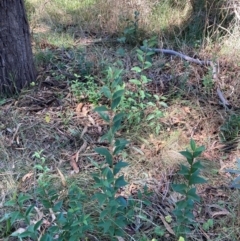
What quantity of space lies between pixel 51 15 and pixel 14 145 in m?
2.40

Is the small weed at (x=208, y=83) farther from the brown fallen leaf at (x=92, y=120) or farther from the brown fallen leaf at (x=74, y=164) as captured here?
→ the brown fallen leaf at (x=74, y=164)

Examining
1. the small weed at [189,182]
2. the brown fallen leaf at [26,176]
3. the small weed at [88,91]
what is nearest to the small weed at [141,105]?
the small weed at [88,91]

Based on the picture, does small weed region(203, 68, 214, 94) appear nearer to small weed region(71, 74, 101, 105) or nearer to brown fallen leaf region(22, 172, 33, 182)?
small weed region(71, 74, 101, 105)

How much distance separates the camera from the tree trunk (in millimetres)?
2557

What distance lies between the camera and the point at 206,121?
8.47ft

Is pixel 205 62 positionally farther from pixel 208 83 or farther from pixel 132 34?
pixel 132 34

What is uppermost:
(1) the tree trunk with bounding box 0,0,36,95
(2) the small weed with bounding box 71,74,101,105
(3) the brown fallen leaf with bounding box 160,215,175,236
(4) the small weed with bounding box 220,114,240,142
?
(1) the tree trunk with bounding box 0,0,36,95

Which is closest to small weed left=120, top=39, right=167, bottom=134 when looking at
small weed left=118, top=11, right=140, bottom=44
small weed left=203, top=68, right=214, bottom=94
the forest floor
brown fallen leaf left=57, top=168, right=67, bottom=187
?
the forest floor

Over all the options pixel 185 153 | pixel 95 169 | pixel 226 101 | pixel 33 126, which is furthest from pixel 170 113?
pixel 185 153

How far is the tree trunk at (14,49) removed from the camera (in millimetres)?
2557

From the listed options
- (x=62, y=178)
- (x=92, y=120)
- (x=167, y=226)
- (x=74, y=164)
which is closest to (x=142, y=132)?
(x=92, y=120)

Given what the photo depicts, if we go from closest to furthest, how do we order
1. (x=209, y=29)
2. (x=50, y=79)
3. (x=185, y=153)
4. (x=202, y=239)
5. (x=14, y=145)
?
1. (x=185, y=153)
2. (x=202, y=239)
3. (x=14, y=145)
4. (x=50, y=79)
5. (x=209, y=29)

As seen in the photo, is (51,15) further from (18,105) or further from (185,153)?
(185,153)

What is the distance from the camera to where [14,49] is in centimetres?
266
